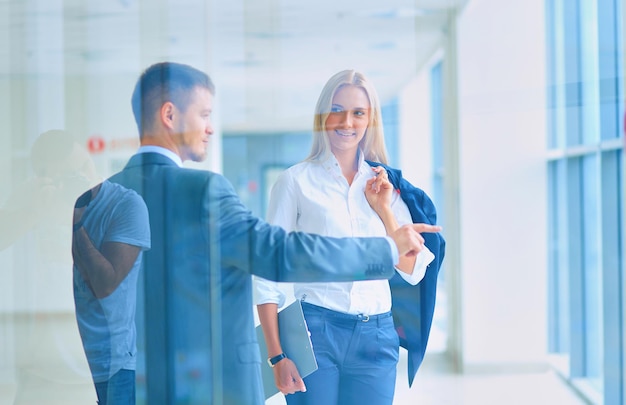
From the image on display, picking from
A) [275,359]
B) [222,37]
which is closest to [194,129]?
[222,37]

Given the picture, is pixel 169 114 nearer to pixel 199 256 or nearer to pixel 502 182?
pixel 199 256

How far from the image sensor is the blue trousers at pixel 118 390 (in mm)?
2787

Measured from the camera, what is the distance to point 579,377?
380 cm

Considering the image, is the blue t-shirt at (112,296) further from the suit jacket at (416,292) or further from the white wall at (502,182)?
the white wall at (502,182)

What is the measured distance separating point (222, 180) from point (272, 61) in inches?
29.5

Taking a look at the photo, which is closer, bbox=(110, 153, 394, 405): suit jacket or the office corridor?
bbox=(110, 153, 394, 405): suit jacket

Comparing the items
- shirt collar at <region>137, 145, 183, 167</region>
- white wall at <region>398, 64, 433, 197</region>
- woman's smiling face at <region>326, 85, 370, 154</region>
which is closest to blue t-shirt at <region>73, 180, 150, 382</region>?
shirt collar at <region>137, 145, 183, 167</region>

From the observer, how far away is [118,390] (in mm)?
2812

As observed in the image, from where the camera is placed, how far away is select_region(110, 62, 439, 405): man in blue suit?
96.8 inches

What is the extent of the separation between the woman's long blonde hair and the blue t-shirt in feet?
2.45

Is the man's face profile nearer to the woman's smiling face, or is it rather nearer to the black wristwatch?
the woman's smiling face

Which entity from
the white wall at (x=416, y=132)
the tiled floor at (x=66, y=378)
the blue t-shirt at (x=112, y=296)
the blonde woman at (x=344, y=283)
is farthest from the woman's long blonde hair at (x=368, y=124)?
the tiled floor at (x=66, y=378)

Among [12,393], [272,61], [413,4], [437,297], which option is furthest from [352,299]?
[12,393]

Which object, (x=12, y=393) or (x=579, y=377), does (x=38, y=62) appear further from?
(x=579, y=377)
